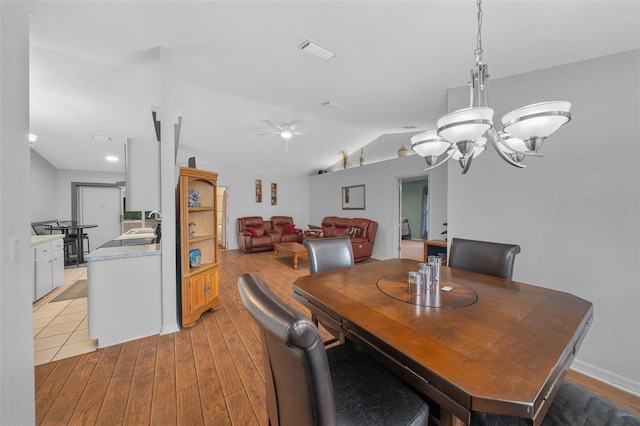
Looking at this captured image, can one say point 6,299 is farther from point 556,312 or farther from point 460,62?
point 460,62

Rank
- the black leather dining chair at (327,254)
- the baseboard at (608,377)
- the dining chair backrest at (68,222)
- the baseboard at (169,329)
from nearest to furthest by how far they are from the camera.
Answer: the baseboard at (608,377) < the black leather dining chair at (327,254) < the baseboard at (169,329) < the dining chair backrest at (68,222)

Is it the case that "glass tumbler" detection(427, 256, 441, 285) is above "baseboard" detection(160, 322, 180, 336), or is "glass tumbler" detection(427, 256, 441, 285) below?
above

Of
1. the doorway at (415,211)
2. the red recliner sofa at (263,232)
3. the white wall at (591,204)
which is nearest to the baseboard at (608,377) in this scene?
the white wall at (591,204)

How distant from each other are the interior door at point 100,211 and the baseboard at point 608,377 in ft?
28.2

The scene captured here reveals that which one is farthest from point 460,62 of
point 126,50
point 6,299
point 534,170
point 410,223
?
point 410,223

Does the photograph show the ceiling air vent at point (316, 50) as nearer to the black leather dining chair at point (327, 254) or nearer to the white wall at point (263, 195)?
the black leather dining chair at point (327, 254)

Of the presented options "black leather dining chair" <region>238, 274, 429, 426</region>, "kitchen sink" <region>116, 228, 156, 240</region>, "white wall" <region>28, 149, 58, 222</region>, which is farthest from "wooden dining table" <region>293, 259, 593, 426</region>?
"white wall" <region>28, 149, 58, 222</region>

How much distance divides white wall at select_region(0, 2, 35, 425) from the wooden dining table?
124 centimetres

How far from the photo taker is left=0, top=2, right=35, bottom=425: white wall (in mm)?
918

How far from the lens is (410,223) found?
9.22 m

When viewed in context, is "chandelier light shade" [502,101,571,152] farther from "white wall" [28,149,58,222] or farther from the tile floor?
"white wall" [28,149,58,222]

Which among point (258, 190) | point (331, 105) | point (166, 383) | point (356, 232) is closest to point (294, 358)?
point (166, 383)

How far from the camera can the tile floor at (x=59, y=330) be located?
6.67ft

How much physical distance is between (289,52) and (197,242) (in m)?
2.20
